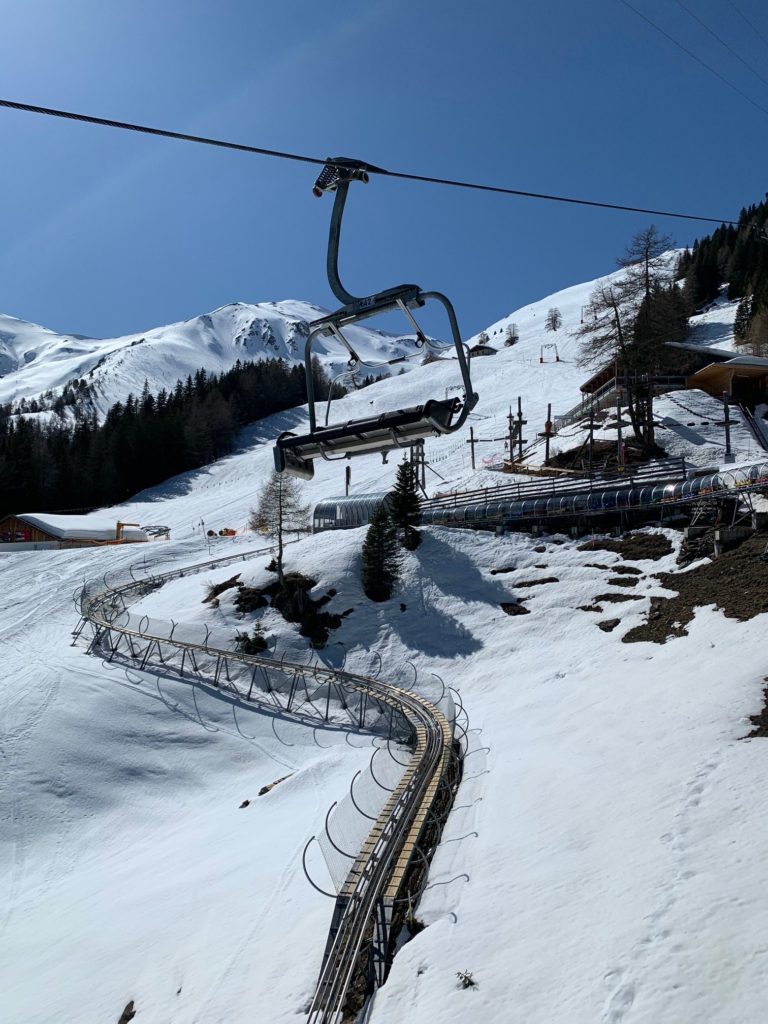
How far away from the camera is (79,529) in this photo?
A: 61.0 metres

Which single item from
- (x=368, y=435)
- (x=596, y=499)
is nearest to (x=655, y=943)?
(x=368, y=435)

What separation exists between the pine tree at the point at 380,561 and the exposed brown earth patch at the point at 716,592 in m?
13.5

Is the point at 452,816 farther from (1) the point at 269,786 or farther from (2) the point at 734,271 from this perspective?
(2) the point at 734,271

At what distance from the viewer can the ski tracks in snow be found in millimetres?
7539

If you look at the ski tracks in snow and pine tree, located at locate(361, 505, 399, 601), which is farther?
pine tree, located at locate(361, 505, 399, 601)

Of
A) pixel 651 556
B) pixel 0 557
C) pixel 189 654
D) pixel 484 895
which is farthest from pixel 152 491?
pixel 484 895

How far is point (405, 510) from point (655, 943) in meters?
32.3

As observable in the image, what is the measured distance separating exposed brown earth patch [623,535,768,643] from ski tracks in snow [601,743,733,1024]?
45.7 feet

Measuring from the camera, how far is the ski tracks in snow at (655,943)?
24.7ft

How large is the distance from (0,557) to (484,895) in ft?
166

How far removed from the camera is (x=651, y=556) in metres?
34.1

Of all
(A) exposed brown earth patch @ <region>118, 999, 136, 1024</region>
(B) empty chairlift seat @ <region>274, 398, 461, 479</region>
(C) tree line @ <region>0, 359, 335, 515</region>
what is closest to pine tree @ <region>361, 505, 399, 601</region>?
(A) exposed brown earth patch @ <region>118, 999, 136, 1024</region>

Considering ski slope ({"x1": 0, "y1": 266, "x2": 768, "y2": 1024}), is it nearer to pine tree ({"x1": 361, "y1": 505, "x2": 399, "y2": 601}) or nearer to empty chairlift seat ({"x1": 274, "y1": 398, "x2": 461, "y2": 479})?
pine tree ({"x1": 361, "y1": 505, "x2": 399, "y2": 601})

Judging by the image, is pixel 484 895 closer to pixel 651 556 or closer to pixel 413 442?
pixel 413 442
